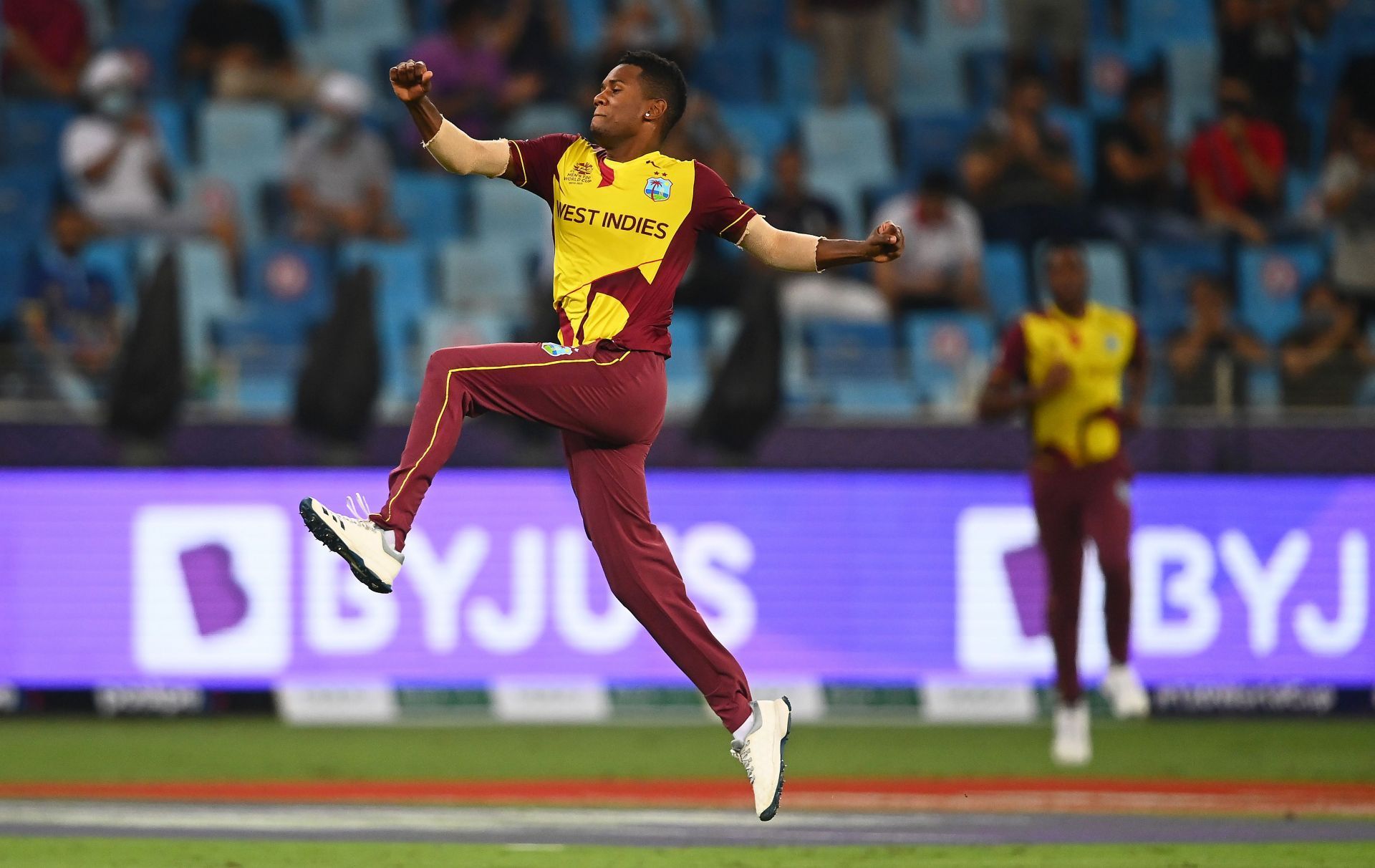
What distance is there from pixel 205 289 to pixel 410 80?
25.3ft

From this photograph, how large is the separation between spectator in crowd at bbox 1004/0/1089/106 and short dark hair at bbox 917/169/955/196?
2.82m

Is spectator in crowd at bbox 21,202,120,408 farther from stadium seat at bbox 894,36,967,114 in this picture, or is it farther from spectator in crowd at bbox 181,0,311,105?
stadium seat at bbox 894,36,967,114

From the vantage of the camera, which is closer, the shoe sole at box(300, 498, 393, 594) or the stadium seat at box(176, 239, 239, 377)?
the shoe sole at box(300, 498, 393, 594)

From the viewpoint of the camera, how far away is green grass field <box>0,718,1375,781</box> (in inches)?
395

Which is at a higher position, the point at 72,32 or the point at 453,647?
the point at 72,32

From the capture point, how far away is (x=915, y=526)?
12.2 meters

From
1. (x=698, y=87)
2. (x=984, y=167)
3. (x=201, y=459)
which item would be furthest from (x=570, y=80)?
(x=201, y=459)

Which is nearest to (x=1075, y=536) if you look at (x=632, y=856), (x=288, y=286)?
(x=632, y=856)

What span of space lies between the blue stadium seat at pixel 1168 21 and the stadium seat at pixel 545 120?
195 inches

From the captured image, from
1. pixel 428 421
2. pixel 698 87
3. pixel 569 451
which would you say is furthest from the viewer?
pixel 698 87

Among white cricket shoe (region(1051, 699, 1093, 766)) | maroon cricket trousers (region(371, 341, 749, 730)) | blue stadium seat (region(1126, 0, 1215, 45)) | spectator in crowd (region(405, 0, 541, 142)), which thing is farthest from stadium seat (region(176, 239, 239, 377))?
blue stadium seat (region(1126, 0, 1215, 45))

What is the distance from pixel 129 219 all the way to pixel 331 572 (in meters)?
3.23

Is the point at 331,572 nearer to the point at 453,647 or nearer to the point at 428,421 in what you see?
the point at 453,647

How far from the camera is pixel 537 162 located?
255 inches
